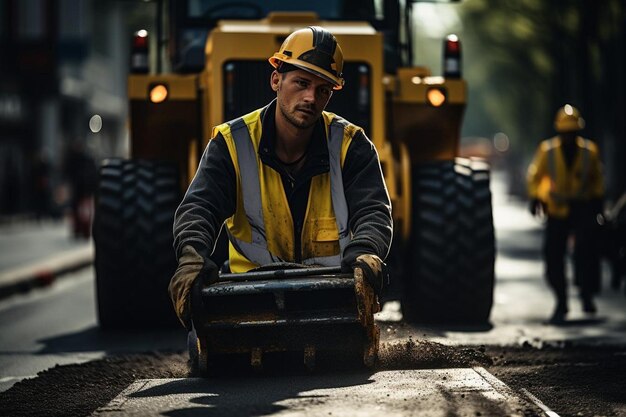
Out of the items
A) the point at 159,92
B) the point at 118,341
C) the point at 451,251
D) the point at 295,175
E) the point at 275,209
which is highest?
the point at 159,92

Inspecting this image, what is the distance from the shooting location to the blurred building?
101ft

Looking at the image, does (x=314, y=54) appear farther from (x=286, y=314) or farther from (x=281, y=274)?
(x=286, y=314)

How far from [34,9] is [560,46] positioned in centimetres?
1474

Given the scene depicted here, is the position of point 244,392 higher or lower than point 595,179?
lower

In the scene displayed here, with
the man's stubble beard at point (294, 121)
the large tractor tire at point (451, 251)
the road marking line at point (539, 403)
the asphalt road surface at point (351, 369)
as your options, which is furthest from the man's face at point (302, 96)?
the large tractor tire at point (451, 251)

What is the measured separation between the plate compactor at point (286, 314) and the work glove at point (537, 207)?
664 cm

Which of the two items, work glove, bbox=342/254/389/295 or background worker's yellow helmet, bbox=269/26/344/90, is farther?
background worker's yellow helmet, bbox=269/26/344/90

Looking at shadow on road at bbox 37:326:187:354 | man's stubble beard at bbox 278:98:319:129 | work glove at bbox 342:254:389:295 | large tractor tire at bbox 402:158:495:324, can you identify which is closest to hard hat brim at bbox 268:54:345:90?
man's stubble beard at bbox 278:98:319:129

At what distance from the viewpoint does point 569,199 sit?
46.0ft

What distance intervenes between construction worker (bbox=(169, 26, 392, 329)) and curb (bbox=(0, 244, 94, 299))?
9.39 metres

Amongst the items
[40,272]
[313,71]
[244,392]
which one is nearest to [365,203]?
[313,71]

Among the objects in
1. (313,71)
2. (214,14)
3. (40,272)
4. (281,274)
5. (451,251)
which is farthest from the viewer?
(40,272)

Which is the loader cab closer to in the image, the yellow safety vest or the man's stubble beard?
the yellow safety vest

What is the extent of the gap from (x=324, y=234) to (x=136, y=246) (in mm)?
3799
